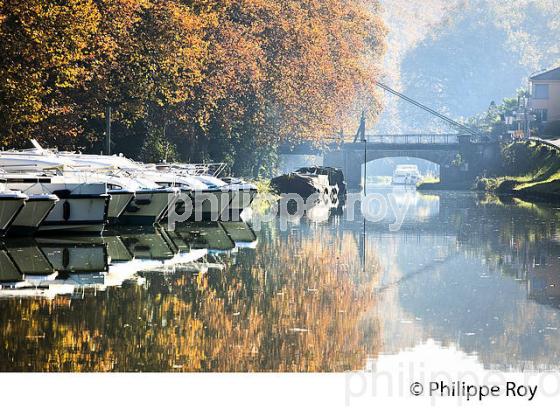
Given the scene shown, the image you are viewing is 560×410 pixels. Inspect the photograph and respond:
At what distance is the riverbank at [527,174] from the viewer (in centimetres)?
7469

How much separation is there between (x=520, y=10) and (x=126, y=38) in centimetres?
13770

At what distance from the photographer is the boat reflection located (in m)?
25.8

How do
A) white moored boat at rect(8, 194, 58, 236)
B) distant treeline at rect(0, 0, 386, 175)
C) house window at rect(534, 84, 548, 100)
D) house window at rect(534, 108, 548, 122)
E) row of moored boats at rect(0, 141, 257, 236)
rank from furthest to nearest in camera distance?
house window at rect(534, 84, 548, 100) < house window at rect(534, 108, 548, 122) < distant treeline at rect(0, 0, 386, 175) < row of moored boats at rect(0, 141, 257, 236) < white moored boat at rect(8, 194, 58, 236)

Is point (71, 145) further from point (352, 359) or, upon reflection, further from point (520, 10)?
point (520, 10)

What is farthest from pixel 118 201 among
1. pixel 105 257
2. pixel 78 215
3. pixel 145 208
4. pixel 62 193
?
pixel 105 257

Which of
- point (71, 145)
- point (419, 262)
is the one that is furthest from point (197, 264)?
point (71, 145)

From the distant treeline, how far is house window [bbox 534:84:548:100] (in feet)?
73.1

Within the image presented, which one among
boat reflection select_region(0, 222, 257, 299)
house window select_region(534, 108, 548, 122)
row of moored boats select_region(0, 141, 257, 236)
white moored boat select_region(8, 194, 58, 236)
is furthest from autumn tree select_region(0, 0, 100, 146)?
house window select_region(534, 108, 548, 122)

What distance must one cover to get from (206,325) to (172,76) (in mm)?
40074

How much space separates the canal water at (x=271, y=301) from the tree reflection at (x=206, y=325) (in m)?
0.03

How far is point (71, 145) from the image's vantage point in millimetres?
56062

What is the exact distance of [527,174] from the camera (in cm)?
8875

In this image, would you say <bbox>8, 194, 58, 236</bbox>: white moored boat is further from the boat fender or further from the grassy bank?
the grassy bank

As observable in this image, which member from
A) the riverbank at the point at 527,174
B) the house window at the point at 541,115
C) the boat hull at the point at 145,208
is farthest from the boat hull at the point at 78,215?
the house window at the point at 541,115
